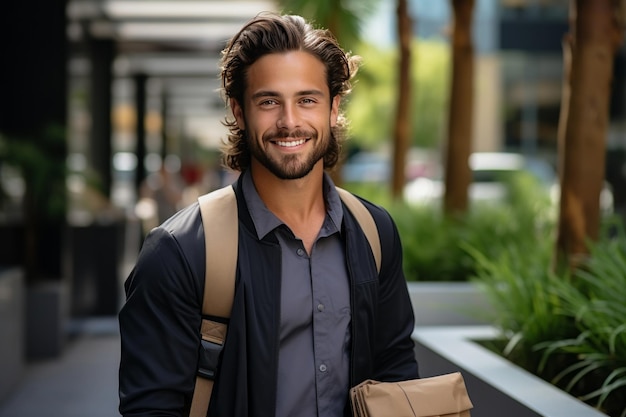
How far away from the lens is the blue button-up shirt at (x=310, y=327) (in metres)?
2.73

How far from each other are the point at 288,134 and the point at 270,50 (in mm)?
222

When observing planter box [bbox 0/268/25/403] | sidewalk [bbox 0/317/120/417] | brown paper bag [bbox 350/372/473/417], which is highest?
brown paper bag [bbox 350/372/473/417]

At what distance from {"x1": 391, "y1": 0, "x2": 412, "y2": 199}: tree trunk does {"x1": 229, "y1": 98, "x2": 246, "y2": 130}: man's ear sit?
9.91m

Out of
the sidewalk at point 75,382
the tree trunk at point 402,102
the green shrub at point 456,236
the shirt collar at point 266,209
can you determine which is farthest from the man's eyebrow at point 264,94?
the tree trunk at point 402,102

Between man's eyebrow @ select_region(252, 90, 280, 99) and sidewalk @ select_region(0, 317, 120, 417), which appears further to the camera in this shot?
sidewalk @ select_region(0, 317, 120, 417)

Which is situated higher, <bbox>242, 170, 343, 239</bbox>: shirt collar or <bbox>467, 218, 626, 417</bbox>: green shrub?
<bbox>242, 170, 343, 239</bbox>: shirt collar

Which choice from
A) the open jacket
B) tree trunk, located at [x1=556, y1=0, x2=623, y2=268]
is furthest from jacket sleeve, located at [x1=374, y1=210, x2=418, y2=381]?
tree trunk, located at [x1=556, y1=0, x2=623, y2=268]

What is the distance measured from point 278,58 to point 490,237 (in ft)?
20.8

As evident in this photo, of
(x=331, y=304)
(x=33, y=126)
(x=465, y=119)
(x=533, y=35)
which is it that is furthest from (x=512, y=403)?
(x=533, y=35)

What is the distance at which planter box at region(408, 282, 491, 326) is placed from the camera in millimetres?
6934

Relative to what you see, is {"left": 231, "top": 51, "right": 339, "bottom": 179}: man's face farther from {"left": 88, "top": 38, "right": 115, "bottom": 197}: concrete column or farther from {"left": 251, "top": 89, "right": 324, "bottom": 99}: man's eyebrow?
{"left": 88, "top": 38, "right": 115, "bottom": 197}: concrete column

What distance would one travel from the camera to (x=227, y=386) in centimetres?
269

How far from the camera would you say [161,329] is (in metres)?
2.61

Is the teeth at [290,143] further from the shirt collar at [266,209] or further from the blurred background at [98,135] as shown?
the blurred background at [98,135]
